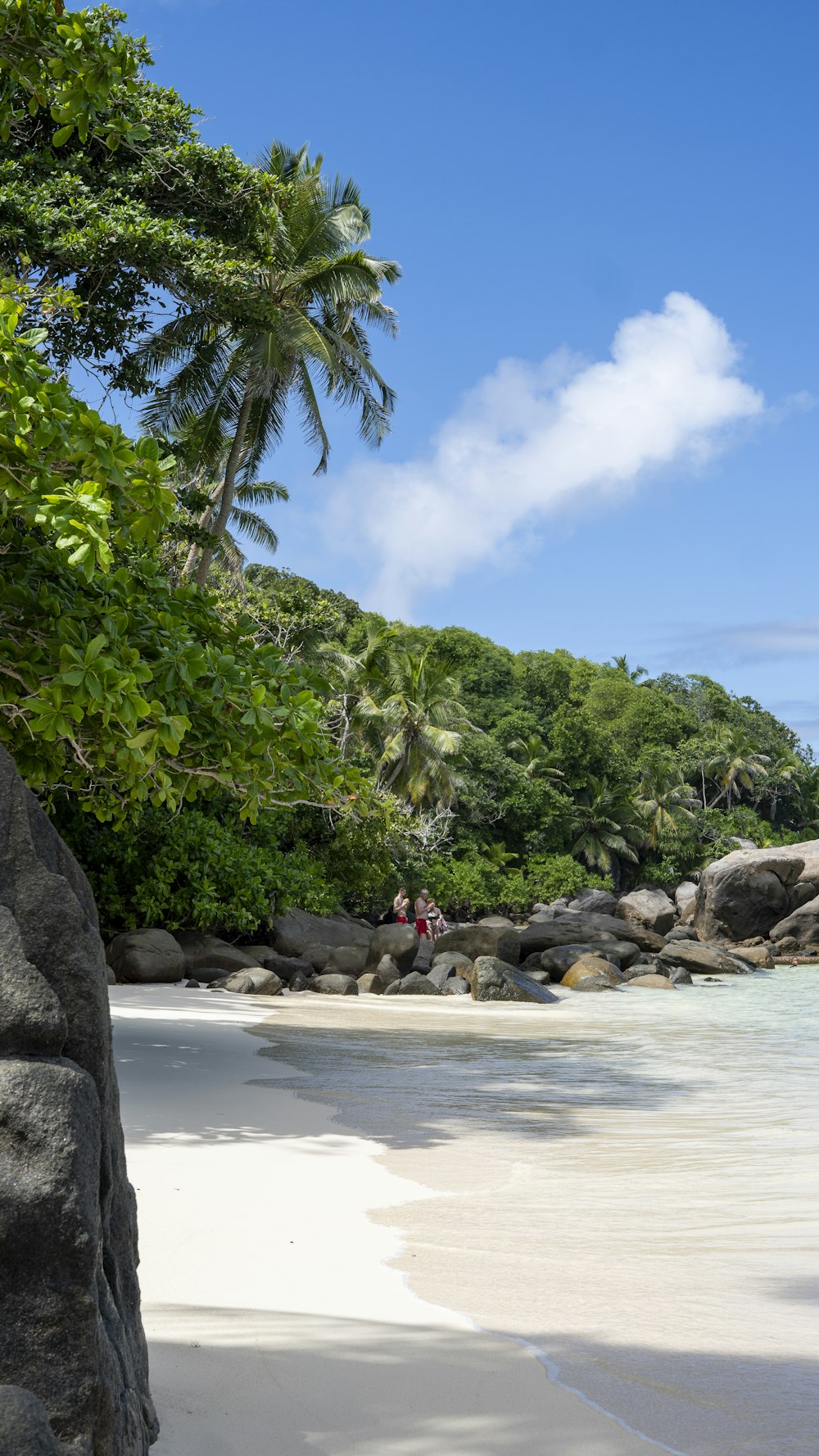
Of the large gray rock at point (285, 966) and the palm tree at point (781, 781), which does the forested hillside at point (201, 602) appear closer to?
the large gray rock at point (285, 966)

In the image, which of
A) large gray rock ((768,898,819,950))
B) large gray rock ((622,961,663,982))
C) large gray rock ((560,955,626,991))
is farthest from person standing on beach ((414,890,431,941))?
large gray rock ((768,898,819,950))

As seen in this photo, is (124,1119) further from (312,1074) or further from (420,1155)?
(312,1074)

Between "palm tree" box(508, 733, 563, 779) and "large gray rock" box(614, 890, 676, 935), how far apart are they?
6.85 meters

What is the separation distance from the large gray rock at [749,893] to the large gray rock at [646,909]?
135cm

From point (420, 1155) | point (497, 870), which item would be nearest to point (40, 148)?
point (420, 1155)

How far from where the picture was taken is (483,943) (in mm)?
22656

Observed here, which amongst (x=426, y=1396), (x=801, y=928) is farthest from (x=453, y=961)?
(x=426, y=1396)

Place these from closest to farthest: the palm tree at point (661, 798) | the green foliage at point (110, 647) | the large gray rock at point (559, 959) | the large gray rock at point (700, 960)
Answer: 1. the green foliage at point (110, 647)
2. the large gray rock at point (559, 959)
3. the large gray rock at point (700, 960)
4. the palm tree at point (661, 798)

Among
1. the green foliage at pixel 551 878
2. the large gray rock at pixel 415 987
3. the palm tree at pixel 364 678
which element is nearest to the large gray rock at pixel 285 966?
the large gray rock at pixel 415 987

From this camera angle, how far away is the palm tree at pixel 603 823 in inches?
1890

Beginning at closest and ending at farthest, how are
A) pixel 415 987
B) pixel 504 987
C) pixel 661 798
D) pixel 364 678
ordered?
pixel 504 987 < pixel 415 987 < pixel 364 678 < pixel 661 798

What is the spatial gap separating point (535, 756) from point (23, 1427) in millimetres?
45752

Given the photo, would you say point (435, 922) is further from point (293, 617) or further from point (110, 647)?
point (110, 647)

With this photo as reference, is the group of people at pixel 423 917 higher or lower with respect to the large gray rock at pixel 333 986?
higher
